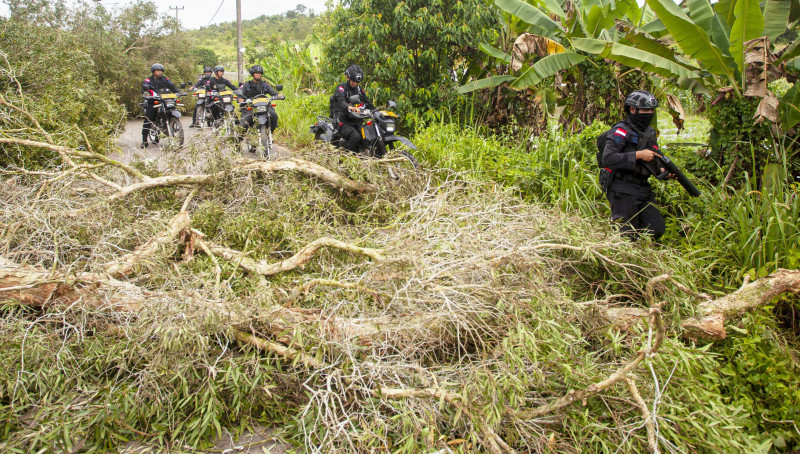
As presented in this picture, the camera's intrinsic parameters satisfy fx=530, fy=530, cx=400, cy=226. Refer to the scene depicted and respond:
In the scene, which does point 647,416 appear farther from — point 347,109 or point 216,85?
A: point 216,85

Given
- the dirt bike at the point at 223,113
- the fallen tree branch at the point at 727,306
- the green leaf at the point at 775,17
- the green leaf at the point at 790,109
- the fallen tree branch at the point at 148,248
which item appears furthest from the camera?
the dirt bike at the point at 223,113

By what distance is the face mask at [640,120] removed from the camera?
14.8 feet

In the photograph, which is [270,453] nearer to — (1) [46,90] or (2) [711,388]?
(2) [711,388]

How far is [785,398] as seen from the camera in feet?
10.4

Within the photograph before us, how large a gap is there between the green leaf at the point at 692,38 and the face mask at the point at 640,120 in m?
1.51

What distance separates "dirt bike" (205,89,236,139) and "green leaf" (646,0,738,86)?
471 centimetres

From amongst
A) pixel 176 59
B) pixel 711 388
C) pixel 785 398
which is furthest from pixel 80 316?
pixel 176 59

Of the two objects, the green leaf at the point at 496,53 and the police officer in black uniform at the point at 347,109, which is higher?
the green leaf at the point at 496,53

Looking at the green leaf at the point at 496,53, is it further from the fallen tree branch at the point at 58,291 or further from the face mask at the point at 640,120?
the fallen tree branch at the point at 58,291

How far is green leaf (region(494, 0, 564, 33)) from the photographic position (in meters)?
7.18

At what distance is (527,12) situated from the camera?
721 cm

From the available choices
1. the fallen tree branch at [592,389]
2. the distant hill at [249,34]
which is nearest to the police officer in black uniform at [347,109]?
the fallen tree branch at [592,389]

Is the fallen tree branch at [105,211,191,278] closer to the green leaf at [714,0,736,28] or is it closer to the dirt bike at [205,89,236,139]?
the dirt bike at [205,89,236,139]

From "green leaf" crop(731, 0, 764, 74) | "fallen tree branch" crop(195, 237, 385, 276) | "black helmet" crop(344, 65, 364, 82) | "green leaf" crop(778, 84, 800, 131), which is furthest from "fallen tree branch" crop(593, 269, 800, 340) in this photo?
"black helmet" crop(344, 65, 364, 82)
